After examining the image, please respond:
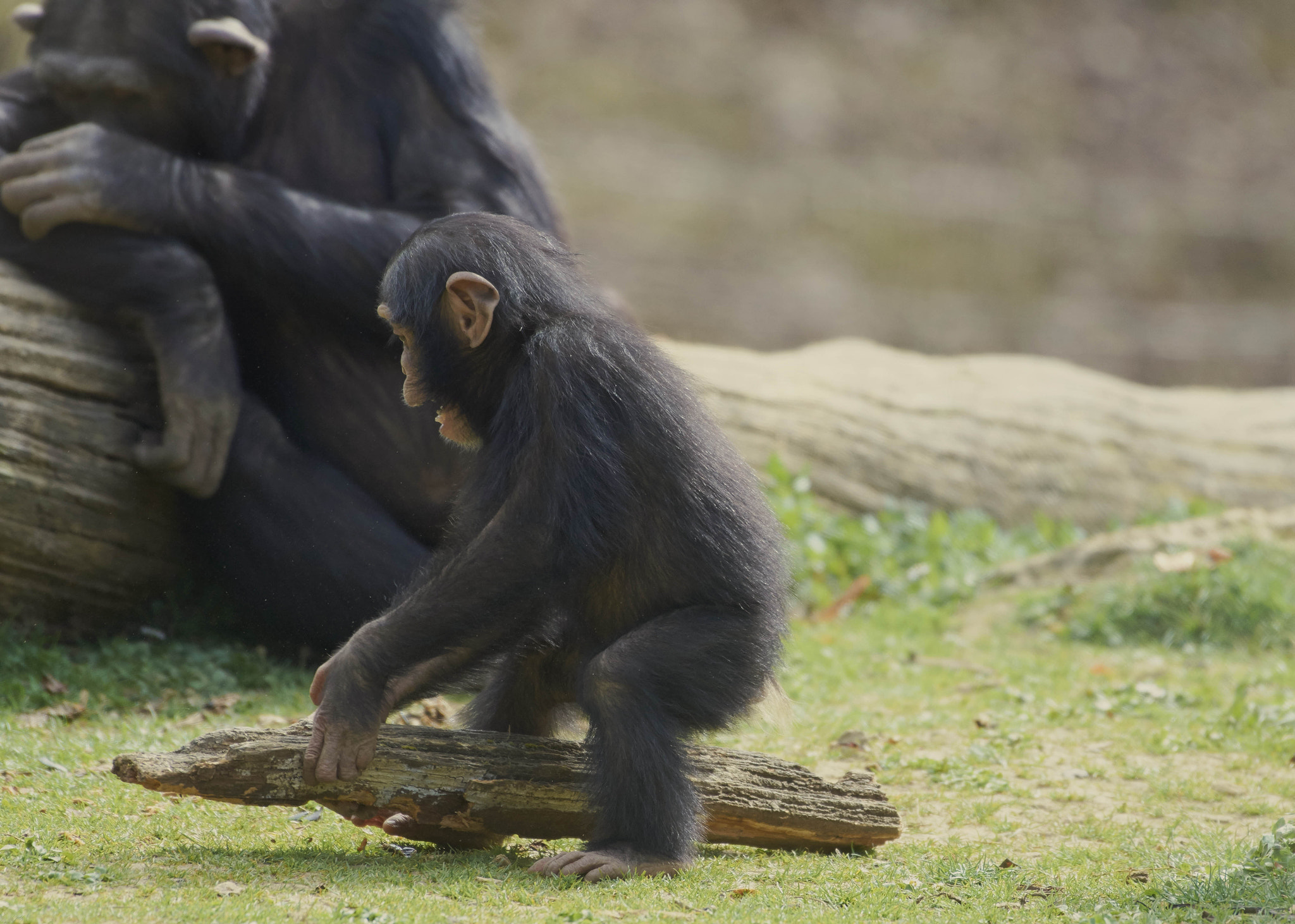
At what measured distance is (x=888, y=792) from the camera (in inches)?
163

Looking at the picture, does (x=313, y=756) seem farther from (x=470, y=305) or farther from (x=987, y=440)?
(x=987, y=440)

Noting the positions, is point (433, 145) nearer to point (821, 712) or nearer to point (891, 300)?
point (821, 712)

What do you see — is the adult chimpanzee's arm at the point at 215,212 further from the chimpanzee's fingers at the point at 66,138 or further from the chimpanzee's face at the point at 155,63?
the chimpanzee's face at the point at 155,63

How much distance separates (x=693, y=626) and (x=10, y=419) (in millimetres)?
2865

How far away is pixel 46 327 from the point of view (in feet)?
16.6

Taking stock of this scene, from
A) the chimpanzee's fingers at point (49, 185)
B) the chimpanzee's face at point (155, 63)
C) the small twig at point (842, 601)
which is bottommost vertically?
the small twig at point (842, 601)

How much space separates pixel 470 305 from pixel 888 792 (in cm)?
196

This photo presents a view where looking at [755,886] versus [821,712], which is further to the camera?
[821,712]

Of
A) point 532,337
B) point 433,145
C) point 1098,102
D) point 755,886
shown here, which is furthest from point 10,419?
point 1098,102

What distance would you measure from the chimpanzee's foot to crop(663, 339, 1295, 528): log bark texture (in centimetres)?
447

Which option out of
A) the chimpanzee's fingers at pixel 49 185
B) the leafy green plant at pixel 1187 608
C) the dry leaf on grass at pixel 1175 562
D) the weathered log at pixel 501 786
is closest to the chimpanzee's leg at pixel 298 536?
the chimpanzee's fingers at pixel 49 185

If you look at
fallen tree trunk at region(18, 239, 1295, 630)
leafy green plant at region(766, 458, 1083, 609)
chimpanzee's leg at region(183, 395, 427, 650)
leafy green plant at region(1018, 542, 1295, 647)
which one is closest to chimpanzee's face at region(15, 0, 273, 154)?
chimpanzee's leg at region(183, 395, 427, 650)

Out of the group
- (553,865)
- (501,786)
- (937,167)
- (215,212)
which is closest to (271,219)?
(215,212)

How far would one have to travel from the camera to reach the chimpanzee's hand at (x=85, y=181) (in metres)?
4.95
